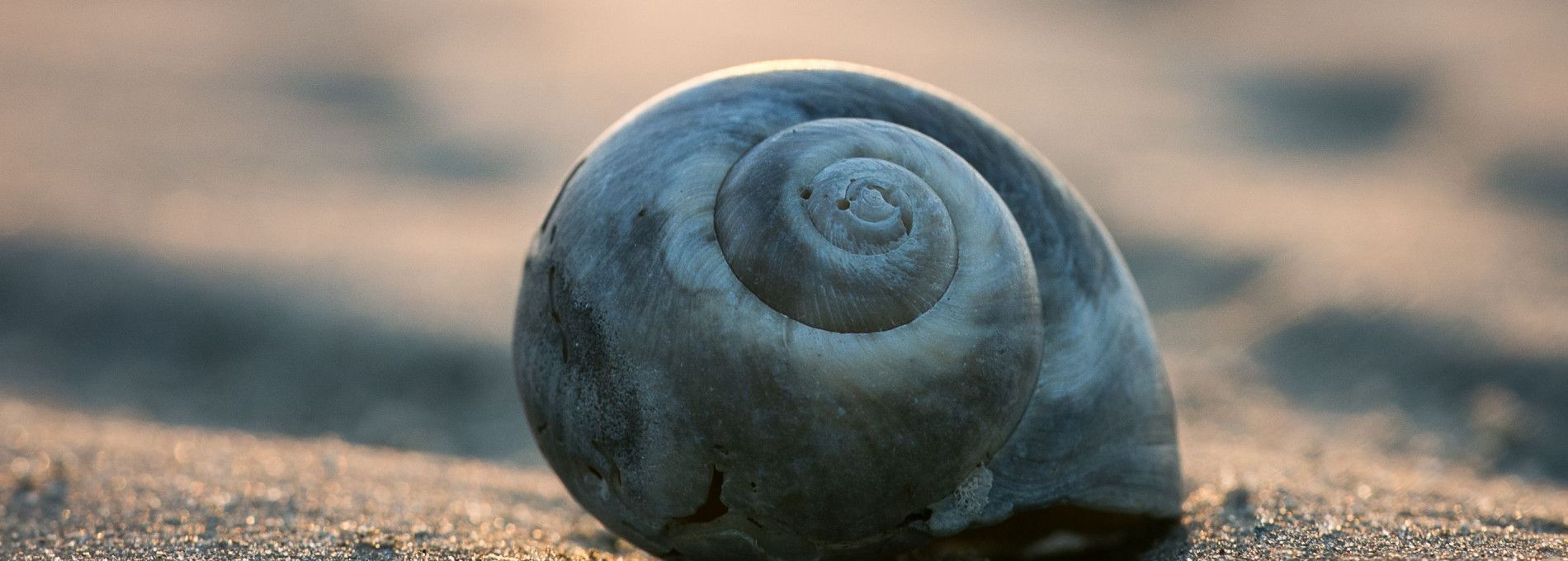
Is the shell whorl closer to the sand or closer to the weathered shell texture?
the weathered shell texture

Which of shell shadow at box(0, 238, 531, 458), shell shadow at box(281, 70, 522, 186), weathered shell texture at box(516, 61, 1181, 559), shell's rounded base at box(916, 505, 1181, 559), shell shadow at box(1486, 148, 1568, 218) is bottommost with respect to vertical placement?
shell's rounded base at box(916, 505, 1181, 559)

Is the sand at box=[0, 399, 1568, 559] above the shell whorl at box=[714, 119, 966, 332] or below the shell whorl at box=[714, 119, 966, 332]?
below

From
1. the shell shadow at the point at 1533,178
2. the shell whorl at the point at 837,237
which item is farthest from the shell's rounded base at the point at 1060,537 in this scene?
the shell shadow at the point at 1533,178

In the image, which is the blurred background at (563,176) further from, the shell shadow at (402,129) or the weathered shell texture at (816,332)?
the weathered shell texture at (816,332)

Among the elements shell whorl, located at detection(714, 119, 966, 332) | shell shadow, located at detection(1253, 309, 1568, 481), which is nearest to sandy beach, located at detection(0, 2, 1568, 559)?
shell shadow, located at detection(1253, 309, 1568, 481)

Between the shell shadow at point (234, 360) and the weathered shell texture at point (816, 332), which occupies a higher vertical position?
the shell shadow at point (234, 360)

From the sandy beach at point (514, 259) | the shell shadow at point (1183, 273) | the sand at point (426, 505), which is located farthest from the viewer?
the shell shadow at point (1183, 273)

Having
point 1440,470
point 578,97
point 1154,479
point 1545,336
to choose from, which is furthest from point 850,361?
point 578,97
